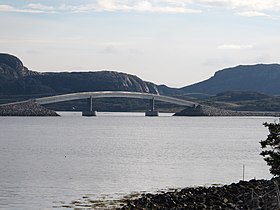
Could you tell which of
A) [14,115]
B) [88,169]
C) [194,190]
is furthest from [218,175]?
[14,115]

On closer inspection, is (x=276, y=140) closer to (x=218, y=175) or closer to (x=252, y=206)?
(x=252, y=206)

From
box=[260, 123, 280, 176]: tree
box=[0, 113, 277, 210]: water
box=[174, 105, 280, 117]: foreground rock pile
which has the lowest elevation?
box=[0, 113, 277, 210]: water

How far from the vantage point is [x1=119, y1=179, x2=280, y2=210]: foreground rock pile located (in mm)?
21750

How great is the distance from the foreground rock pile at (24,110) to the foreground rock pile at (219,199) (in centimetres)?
11910

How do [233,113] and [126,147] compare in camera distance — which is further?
[233,113]

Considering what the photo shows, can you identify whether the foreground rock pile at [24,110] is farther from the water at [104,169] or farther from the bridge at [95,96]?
the water at [104,169]

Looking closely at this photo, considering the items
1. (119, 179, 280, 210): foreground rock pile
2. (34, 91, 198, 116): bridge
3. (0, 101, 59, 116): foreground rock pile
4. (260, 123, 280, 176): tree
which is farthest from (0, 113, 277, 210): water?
(0, 101, 59, 116): foreground rock pile

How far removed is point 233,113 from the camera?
17662 centimetres

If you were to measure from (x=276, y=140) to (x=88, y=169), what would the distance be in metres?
15.7

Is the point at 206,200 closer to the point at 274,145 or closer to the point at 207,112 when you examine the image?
the point at 274,145

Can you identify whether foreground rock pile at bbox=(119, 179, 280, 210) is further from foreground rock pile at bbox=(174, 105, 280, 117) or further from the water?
foreground rock pile at bbox=(174, 105, 280, 117)

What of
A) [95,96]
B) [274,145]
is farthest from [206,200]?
[95,96]

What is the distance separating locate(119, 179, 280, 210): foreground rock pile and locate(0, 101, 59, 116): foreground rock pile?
11910cm

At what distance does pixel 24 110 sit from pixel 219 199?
12397cm
